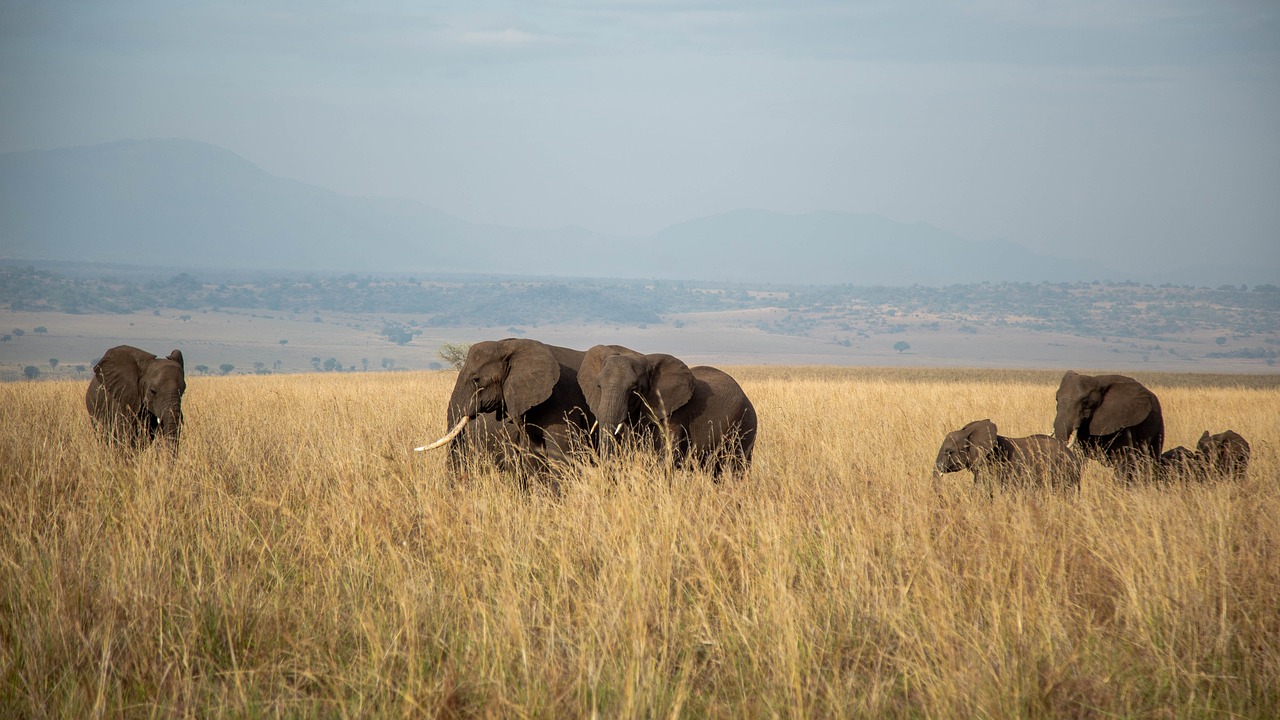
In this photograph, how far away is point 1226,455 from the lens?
10094 mm

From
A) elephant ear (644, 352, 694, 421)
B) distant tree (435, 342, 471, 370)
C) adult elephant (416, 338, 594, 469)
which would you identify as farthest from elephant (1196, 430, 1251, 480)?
distant tree (435, 342, 471, 370)

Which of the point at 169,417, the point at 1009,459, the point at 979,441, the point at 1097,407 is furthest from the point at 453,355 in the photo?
the point at 1009,459

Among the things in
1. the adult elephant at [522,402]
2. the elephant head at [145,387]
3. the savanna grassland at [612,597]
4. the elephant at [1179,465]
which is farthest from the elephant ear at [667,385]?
the elephant at [1179,465]

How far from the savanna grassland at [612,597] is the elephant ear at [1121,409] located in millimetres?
1669

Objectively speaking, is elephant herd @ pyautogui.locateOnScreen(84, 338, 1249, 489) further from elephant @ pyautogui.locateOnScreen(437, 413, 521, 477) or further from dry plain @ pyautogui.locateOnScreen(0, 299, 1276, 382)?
dry plain @ pyautogui.locateOnScreen(0, 299, 1276, 382)

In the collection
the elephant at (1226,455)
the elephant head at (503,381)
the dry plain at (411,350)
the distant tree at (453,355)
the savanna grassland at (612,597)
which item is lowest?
the dry plain at (411,350)

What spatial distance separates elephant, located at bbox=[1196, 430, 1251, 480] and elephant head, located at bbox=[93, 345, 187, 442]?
10.2 meters

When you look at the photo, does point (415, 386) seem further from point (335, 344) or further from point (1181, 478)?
point (335, 344)

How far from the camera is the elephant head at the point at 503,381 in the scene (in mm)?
9109

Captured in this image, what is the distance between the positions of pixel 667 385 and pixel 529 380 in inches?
52.6

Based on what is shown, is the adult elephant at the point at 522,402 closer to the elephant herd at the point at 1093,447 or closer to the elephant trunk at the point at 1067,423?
the elephant herd at the point at 1093,447

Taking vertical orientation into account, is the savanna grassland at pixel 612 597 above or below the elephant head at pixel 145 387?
below

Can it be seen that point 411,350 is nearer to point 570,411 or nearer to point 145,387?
point 145,387

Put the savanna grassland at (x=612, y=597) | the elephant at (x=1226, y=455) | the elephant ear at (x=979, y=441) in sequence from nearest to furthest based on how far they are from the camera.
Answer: the savanna grassland at (x=612, y=597)
the elephant ear at (x=979, y=441)
the elephant at (x=1226, y=455)
